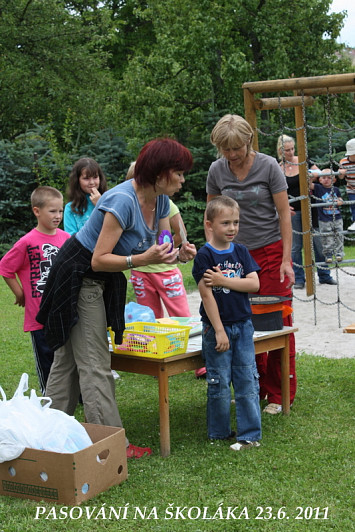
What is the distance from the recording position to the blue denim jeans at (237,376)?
13.8 ft

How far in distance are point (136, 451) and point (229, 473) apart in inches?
25.3

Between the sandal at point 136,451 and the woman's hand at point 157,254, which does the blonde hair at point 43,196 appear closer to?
the woman's hand at point 157,254

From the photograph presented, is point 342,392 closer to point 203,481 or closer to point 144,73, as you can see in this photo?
point 203,481

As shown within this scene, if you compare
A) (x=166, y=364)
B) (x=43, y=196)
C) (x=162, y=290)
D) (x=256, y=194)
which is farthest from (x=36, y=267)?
(x=256, y=194)

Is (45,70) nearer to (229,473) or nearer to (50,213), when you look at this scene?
(50,213)

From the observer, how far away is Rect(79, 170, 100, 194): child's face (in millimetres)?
5645

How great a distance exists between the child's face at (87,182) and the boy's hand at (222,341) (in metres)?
2.06

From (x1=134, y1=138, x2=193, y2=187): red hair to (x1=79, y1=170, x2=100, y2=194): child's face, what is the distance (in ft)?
6.27

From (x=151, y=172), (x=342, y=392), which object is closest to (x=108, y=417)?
(x=151, y=172)

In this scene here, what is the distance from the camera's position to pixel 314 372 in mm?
5945

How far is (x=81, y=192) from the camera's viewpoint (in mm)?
5707

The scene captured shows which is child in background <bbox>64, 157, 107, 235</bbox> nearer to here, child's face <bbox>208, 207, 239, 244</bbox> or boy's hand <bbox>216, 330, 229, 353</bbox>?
child's face <bbox>208, 207, 239, 244</bbox>

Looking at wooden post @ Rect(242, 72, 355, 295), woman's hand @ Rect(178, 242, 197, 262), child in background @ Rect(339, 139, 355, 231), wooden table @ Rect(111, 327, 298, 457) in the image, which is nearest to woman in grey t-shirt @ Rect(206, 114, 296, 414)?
wooden table @ Rect(111, 327, 298, 457)

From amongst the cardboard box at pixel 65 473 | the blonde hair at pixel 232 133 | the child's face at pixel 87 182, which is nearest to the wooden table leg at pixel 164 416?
the cardboard box at pixel 65 473
